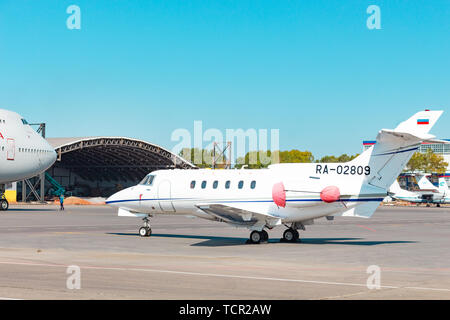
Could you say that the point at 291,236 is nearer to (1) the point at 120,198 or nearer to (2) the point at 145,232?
(2) the point at 145,232

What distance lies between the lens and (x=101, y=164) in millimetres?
103250

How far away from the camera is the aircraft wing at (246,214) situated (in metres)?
24.3

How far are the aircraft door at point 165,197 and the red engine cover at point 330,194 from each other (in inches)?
279

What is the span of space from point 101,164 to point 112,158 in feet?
16.1

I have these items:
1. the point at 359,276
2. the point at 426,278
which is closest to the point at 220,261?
the point at 359,276

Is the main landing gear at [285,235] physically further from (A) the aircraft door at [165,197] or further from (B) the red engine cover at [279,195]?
(A) the aircraft door at [165,197]

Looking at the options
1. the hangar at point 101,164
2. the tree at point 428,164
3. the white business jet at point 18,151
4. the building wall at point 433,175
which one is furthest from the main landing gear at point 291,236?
the tree at point 428,164

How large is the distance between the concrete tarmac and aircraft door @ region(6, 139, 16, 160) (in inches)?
1153

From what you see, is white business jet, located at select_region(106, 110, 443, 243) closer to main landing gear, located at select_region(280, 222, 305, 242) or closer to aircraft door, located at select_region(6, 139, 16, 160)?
main landing gear, located at select_region(280, 222, 305, 242)

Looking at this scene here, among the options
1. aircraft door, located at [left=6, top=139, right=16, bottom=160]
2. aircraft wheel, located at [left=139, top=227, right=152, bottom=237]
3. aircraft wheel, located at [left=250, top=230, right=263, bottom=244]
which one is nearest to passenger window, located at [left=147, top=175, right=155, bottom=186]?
aircraft wheel, located at [left=139, top=227, right=152, bottom=237]

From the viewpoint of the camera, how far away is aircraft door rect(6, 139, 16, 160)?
5572cm
